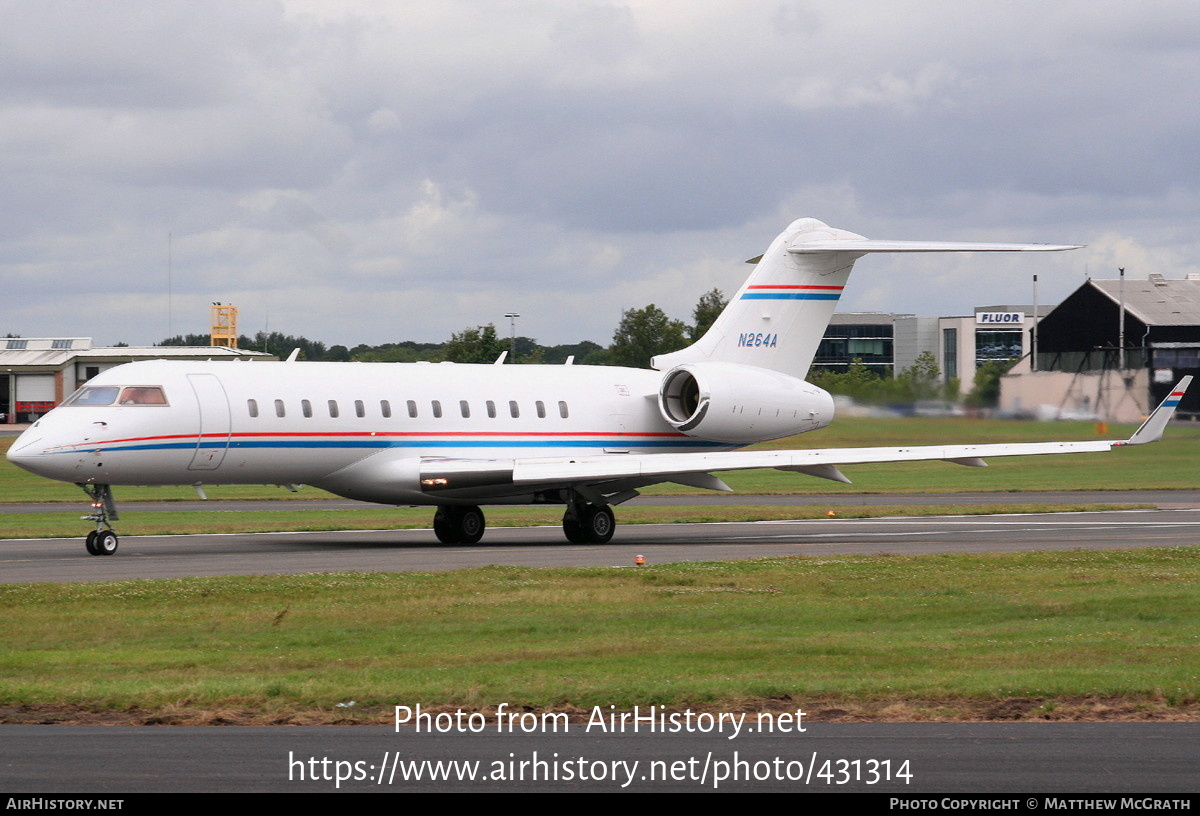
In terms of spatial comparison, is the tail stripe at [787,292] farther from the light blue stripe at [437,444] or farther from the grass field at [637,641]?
the grass field at [637,641]

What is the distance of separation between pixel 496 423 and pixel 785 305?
26.0 ft

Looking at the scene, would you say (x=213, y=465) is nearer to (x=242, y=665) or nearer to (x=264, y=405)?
(x=264, y=405)

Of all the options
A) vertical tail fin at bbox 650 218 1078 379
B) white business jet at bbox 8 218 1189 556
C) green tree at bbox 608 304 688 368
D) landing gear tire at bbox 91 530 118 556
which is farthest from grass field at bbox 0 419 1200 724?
green tree at bbox 608 304 688 368

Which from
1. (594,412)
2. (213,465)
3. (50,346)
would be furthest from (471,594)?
(50,346)

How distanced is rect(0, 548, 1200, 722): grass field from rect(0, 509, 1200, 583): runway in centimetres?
266

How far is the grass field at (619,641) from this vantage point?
12.4 m

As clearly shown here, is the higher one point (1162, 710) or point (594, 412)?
point (594, 412)

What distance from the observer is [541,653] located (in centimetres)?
1488

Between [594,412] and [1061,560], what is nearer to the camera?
[1061,560]

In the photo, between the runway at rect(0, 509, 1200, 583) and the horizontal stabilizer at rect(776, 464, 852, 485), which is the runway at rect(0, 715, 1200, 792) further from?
the horizontal stabilizer at rect(776, 464, 852, 485)

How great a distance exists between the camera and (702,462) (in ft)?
93.8

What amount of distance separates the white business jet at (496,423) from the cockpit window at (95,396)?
48mm

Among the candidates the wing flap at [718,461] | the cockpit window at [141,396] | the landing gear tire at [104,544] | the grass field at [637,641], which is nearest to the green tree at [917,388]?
the wing flap at [718,461]

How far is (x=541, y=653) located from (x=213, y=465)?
45.3ft
